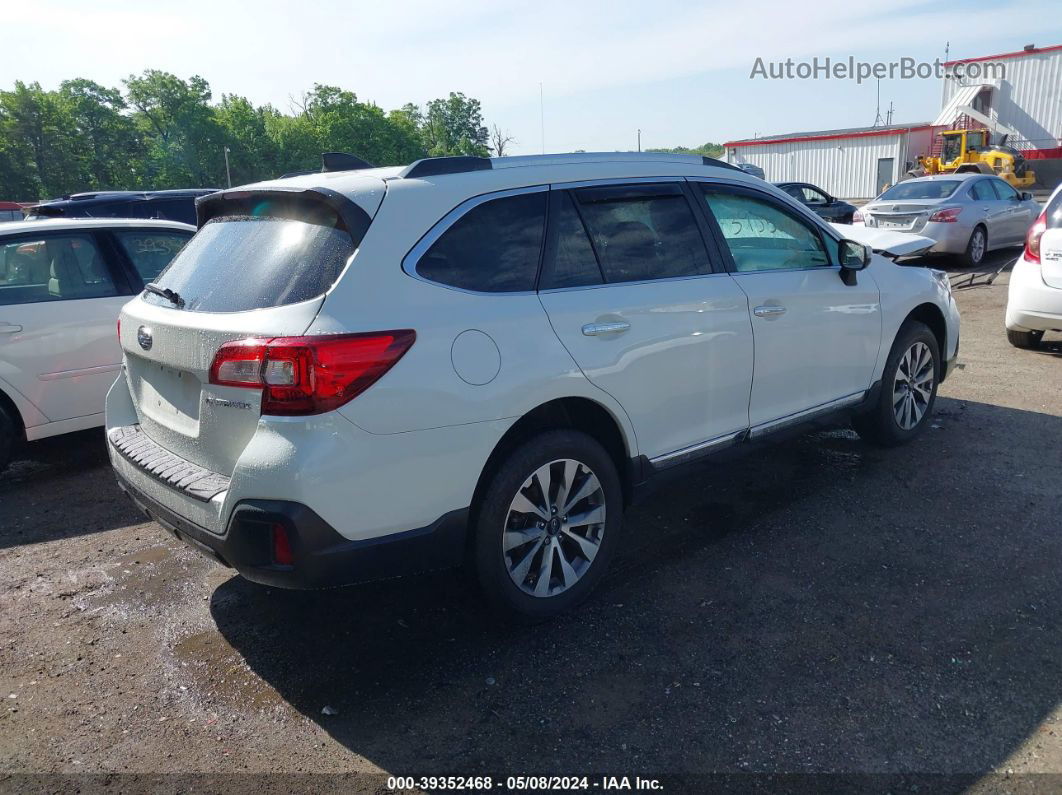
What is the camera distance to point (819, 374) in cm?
459

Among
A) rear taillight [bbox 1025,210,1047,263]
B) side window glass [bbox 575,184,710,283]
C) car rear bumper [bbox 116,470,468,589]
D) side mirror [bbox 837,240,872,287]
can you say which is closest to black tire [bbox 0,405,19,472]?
car rear bumper [bbox 116,470,468,589]

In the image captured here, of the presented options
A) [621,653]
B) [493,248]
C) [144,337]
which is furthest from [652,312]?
[144,337]

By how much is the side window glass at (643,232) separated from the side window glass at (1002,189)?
1262 centimetres

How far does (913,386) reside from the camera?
5375mm

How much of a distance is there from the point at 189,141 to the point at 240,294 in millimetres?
91148

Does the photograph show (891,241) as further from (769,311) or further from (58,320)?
(58,320)

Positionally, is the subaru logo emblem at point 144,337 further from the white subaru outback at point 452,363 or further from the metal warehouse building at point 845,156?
the metal warehouse building at point 845,156

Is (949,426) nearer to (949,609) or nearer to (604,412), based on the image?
(949,609)

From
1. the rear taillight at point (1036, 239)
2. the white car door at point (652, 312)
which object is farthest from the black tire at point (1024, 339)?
the white car door at point (652, 312)

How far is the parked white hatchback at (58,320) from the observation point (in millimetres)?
5258

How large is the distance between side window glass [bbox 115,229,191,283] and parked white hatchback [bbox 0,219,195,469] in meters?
0.02

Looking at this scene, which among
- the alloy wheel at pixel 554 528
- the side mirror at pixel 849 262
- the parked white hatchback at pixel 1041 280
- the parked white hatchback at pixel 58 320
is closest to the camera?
the alloy wheel at pixel 554 528

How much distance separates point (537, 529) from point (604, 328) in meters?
0.90

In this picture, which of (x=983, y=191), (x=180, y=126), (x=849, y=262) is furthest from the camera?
(x=180, y=126)
